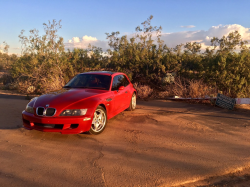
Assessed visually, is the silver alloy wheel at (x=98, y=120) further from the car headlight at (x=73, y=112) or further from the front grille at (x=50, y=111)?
the front grille at (x=50, y=111)

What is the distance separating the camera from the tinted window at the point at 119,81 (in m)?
Result: 6.00

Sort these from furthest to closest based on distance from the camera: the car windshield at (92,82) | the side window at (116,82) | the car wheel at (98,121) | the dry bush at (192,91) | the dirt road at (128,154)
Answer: the dry bush at (192,91)
the side window at (116,82)
the car windshield at (92,82)
the car wheel at (98,121)
the dirt road at (128,154)

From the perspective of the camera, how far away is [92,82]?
593 cm

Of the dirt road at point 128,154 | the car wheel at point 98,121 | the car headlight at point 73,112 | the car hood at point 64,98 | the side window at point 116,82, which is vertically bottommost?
the dirt road at point 128,154

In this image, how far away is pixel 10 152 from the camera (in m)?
3.86

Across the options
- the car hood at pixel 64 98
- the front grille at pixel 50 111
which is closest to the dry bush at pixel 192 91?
the car hood at pixel 64 98

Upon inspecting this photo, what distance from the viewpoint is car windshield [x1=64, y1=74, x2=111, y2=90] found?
575cm

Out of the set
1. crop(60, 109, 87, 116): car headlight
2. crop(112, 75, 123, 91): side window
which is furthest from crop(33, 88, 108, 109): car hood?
crop(112, 75, 123, 91): side window

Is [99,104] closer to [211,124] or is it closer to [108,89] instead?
[108,89]

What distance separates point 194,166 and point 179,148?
2.47 feet

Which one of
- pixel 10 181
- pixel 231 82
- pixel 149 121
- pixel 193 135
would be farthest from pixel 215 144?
pixel 231 82

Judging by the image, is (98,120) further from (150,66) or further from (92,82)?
(150,66)

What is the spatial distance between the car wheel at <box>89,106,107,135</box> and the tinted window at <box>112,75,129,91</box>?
112cm

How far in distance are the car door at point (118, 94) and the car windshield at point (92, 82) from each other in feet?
0.84
